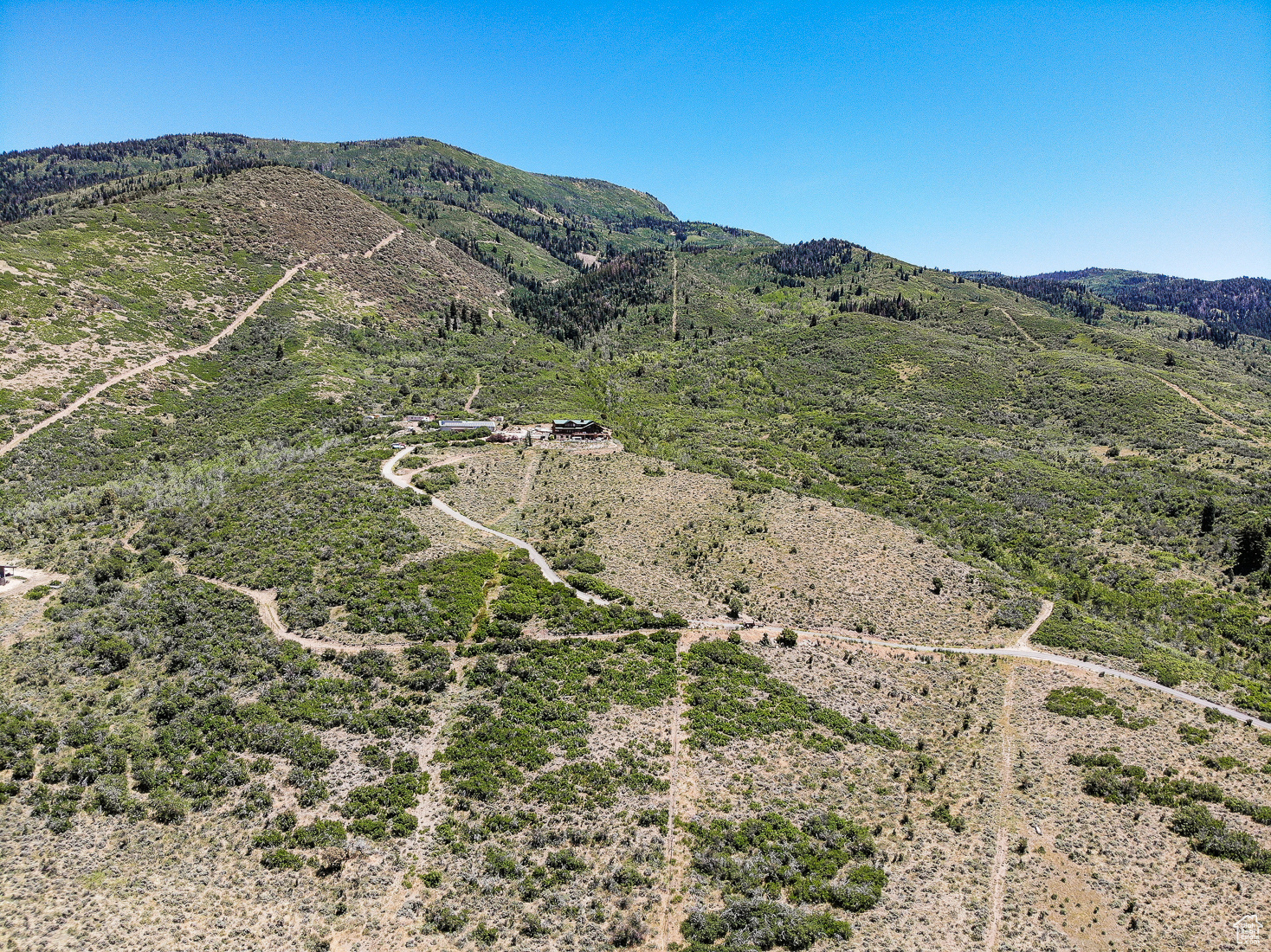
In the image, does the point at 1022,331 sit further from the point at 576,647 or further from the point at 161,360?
the point at 161,360

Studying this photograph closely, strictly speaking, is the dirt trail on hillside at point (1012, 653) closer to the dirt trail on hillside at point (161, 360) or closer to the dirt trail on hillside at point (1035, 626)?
the dirt trail on hillside at point (1035, 626)

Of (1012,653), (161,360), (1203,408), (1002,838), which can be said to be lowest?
(1002,838)

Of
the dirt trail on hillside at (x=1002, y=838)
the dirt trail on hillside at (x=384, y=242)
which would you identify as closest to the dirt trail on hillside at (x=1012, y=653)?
the dirt trail on hillside at (x=1002, y=838)

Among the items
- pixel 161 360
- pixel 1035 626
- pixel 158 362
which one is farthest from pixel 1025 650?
pixel 161 360

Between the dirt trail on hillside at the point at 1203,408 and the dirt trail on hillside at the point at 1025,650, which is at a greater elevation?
the dirt trail on hillside at the point at 1203,408

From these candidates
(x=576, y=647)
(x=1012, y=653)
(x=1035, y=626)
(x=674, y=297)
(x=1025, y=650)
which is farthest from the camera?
(x=674, y=297)

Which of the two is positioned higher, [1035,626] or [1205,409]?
[1205,409]

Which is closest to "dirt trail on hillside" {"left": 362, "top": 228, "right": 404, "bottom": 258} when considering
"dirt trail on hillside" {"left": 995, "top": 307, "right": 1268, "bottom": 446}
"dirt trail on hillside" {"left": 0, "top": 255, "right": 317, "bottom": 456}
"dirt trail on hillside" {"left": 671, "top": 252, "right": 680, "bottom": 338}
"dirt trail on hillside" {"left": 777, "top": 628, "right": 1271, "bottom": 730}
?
"dirt trail on hillside" {"left": 0, "top": 255, "right": 317, "bottom": 456}
